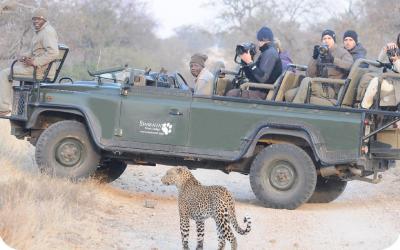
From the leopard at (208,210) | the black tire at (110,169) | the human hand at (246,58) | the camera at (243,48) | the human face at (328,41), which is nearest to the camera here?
the leopard at (208,210)

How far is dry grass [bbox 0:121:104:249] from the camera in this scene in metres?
6.60

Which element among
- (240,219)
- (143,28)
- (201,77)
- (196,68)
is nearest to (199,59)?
(196,68)

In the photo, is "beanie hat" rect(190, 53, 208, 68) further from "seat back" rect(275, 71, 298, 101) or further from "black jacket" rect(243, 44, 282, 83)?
"seat back" rect(275, 71, 298, 101)

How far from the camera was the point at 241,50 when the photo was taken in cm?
1012

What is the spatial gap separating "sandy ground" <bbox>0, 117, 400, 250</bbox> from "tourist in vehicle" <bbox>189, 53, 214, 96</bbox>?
54.5 inches

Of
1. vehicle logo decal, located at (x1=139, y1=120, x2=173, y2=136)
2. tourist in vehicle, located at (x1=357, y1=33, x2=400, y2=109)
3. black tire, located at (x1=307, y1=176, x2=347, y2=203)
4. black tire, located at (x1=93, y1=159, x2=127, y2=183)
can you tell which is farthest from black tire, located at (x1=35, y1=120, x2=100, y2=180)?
tourist in vehicle, located at (x1=357, y1=33, x2=400, y2=109)

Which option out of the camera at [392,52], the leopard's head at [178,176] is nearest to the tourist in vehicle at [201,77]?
the camera at [392,52]

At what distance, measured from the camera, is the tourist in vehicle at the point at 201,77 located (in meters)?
10.1

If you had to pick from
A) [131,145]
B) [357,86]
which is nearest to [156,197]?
[131,145]

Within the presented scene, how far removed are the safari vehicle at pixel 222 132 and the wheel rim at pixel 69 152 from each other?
1cm

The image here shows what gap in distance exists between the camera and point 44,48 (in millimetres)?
10508

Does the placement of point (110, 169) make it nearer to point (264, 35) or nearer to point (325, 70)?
point (264, 35)

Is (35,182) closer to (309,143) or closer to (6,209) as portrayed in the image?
(6,209)

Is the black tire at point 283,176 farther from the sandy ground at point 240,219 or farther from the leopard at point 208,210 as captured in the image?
the leopard at point 208,210
